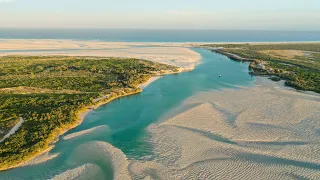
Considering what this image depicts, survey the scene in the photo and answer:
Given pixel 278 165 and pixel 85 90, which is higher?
pixel 85 90

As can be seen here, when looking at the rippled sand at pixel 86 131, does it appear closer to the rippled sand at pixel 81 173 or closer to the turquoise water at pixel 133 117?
the turquoise water at pixel 133 117

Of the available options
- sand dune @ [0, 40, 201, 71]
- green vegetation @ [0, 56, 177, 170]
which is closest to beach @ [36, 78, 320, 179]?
green vegetation @ [0, 56, 177, 170]

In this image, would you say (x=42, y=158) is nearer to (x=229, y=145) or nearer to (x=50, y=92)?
(x=229, y=145)

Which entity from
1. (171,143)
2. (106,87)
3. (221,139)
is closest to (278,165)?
(221,139)

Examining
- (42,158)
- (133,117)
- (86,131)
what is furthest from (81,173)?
(133,117)

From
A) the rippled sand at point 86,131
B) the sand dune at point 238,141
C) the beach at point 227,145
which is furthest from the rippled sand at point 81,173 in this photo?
the rippled sand at point 86,131

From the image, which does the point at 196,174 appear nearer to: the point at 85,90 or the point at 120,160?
the point at 120,160
